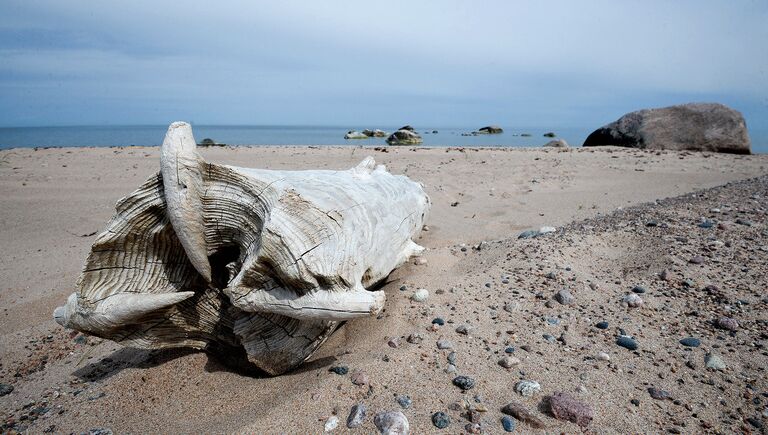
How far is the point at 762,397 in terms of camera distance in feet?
6.55

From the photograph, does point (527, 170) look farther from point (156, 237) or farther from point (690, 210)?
point (156, 237)

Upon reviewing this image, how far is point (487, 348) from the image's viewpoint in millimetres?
2439

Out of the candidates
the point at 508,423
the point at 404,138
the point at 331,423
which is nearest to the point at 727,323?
the point at 508,423

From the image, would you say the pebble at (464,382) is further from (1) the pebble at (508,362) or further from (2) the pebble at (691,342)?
(2) the pebble at (691,342)

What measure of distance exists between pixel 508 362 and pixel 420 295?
926 mm

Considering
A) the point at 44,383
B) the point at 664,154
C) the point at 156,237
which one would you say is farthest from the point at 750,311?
the point at 664,154

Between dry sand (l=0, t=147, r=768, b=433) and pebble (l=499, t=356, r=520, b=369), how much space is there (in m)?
0.05

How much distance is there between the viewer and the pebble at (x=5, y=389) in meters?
2.49

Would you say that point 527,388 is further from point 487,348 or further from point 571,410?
point 487,348

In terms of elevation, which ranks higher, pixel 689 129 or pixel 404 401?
pixel 689 129

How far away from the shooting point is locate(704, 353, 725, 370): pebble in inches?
87.5

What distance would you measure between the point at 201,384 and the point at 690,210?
536cm

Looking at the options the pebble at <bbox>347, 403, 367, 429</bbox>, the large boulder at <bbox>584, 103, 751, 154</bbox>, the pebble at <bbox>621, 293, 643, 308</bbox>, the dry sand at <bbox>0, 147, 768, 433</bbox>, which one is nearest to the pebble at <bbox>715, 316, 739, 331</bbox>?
the dry sand at <bbox>0, 147, 768, 433</bbox>

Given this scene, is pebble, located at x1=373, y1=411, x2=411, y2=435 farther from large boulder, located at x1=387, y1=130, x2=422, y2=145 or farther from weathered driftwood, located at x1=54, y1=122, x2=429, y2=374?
large boulder, located at x1=387, y1=130, x2=422, y2=145
